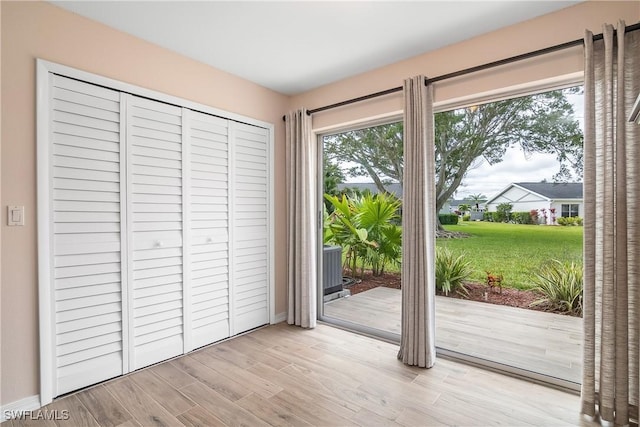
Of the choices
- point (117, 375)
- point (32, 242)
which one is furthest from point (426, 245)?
point (32, 242)

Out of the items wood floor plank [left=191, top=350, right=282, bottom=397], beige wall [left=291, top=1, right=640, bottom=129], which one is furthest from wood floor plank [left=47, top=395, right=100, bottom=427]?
beige wall [left=291, top=1, right=640, bottom=129]

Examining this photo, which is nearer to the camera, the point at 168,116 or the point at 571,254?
the point at 571,254

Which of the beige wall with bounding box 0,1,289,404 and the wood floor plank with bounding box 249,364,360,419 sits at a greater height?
the beige wall with bounding box 0,1,289,404

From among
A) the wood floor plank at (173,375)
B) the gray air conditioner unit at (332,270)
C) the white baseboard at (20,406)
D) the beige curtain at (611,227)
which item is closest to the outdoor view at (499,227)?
the beige curtain at (611,227)

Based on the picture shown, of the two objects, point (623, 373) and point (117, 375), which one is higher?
point (623, 373)

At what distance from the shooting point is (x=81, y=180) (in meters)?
2.15

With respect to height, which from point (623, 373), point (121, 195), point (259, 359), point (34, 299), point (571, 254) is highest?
point (121, 195)

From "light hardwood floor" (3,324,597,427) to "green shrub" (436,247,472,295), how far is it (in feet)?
1.95

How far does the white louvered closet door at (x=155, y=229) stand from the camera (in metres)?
2.41

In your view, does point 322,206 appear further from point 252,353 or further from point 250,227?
point 252,353

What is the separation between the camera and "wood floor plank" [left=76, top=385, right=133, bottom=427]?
188cm

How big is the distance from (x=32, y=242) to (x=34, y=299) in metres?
0.35

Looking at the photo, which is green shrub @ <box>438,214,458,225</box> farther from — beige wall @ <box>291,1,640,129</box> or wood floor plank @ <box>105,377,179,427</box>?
wood floor plank @ <box>105,377,179,427</box>

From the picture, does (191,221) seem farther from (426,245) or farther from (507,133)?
(507,133)
